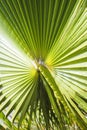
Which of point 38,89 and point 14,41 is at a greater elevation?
point 14,41

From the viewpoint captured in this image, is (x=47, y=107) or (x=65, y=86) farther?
(x=47, y=107)

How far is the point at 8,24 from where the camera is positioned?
192 centimetres

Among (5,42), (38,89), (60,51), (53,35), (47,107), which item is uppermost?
(5,42)

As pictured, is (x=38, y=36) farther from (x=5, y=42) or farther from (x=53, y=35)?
(x=5, y=42)

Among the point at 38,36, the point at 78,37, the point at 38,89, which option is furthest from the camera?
the point at 38,89

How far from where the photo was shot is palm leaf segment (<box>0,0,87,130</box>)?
1.76 m

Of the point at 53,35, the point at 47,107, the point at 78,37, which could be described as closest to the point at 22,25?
the point at 53,35

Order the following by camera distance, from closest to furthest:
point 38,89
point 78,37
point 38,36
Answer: point 78,37, point 38,36, point 38,89

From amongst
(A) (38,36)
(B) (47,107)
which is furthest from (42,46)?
(B) (47,107)

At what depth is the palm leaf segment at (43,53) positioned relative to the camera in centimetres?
176

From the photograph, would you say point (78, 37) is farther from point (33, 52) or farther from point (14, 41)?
point (14, 41)

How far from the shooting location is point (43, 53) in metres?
1.88

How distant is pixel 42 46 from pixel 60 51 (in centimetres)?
14

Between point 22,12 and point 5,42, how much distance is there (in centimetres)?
26
